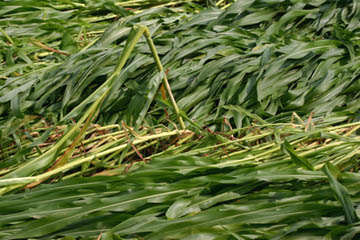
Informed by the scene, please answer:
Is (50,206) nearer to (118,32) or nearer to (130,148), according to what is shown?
(130,148)

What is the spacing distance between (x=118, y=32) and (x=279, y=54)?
104 cm

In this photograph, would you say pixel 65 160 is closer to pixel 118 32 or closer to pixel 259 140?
pixel 259 140

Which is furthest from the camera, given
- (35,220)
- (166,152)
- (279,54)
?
(279,54)

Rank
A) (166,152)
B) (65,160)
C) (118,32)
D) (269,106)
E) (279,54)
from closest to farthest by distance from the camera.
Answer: (65,160), (166,152), (269,106), (279,54), (118,32)

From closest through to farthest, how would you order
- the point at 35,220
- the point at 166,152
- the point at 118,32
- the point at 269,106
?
the point at 35,220 → the point at 166,152 → the point at 269,106 → the point at 118,32

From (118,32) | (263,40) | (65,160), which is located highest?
(118,32)

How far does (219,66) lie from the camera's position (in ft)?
9.13

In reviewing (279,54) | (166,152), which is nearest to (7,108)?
(166,152)

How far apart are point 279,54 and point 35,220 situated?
1695 mm

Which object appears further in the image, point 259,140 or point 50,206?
point 259,140

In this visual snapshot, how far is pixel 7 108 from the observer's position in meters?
2.68

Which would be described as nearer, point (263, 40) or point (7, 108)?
point (7, 108)

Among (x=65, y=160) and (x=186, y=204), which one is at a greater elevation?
(x=65, y=160)

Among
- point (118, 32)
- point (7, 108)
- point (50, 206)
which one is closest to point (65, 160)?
point (50, 206)
